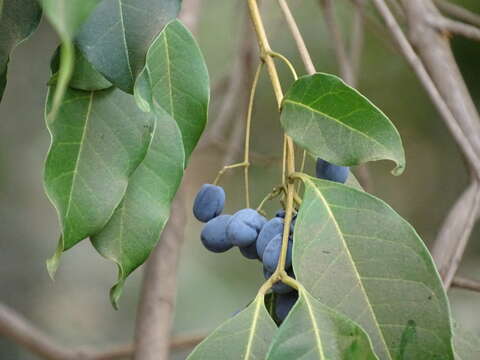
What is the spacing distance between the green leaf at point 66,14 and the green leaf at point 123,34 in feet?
0.83

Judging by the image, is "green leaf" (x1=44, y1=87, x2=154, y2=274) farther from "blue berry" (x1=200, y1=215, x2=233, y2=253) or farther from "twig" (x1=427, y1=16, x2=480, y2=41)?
"twig" (x1=427, y1=16, x2=480, y2=41)

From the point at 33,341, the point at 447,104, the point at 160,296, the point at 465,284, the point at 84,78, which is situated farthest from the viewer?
the point at 33,341

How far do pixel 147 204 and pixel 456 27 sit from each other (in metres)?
0.71

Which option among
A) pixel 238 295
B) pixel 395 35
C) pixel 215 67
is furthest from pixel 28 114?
pixel 395 35

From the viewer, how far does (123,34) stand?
2.62ft

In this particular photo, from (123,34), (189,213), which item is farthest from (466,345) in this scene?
(189,213)

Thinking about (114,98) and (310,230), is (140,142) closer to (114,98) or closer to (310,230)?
(114,98)

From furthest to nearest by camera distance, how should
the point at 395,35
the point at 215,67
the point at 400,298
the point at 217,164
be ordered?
the point at 215,67
the point at 217,164
the point at 395,35
the point at 400,298

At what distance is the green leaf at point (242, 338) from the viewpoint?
0.81 metres

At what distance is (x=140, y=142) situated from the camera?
2.81ft

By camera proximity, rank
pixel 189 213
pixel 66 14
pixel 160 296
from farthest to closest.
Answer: pixel 189 213 → pixel 160 296 → pixel 66 14

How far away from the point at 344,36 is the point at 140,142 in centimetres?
246

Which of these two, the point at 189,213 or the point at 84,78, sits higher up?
the point at 84,78

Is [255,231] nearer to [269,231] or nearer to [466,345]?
[269,231]
